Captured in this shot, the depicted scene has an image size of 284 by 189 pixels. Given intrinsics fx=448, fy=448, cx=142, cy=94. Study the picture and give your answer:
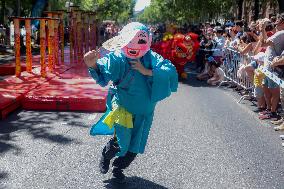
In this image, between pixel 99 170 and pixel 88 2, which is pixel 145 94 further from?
pixel 88 2

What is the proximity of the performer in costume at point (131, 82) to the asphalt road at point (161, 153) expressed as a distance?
55cm

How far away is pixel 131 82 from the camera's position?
4.13 meters

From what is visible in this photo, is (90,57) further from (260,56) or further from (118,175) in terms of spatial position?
(260,56)

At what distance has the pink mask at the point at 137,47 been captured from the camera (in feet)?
13.1

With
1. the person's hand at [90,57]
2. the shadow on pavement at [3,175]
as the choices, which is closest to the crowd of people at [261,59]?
the person's hand at [90,57]

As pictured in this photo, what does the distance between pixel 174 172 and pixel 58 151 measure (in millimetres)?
1552

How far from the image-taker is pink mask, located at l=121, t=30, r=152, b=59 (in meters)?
4.00

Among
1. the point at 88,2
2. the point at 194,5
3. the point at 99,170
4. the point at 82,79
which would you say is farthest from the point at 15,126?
the point at 88,2

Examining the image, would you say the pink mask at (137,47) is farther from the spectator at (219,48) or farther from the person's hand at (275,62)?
the spectator at (219,48)

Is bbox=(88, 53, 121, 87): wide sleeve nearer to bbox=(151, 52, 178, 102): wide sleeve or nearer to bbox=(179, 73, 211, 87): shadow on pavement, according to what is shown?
bbox=(151, 52, 178, 102): wide sleeve

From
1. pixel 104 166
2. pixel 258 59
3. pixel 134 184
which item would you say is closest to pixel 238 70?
pixel 258 59

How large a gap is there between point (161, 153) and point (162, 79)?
176cm

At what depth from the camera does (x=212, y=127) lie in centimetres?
712

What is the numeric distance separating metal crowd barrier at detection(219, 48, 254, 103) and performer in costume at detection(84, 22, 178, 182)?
571cm
